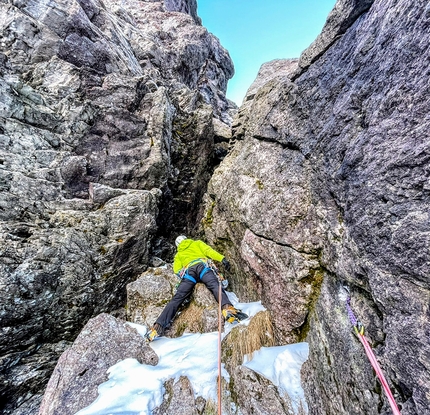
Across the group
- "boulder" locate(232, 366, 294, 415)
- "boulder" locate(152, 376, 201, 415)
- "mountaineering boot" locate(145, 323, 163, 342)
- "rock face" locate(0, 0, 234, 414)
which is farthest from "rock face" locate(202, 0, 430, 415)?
"rock face" locate(0, 0, 234, 414)

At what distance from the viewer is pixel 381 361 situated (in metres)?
3.25

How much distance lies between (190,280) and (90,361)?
3.78 metres

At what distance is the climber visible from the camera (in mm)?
7121

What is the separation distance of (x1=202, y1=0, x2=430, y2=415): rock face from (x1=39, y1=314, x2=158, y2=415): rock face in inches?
175

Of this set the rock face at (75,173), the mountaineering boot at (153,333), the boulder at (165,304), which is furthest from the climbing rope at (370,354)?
the rock face at (75,173)

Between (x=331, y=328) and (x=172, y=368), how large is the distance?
427 cm

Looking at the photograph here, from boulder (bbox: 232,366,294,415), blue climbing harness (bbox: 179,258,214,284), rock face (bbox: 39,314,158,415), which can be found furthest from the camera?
blue climbing harness (bbox: 179,258,214,284)

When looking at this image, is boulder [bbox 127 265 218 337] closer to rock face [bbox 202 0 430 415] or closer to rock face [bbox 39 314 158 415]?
rock face [bbox 39 314 158 415]

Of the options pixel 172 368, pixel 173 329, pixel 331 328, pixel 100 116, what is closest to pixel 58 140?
pixel 100 116

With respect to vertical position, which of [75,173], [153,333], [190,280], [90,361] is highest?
[75,173]

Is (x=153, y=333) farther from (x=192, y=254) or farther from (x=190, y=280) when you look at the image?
(x=192, y=254)

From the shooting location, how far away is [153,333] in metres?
6.99

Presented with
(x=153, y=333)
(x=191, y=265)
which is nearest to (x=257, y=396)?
(x=153, y=333)

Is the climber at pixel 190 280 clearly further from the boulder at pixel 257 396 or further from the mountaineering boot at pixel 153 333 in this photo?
the boulder at pixel 257 396
